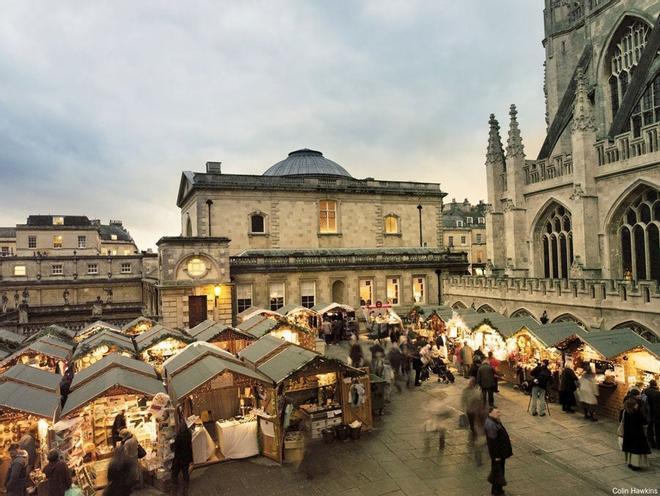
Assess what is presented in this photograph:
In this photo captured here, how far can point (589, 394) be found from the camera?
12156 millimetres

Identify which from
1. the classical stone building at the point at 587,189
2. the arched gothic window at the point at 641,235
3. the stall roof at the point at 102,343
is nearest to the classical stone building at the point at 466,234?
the classical stone building at the point at 587,189

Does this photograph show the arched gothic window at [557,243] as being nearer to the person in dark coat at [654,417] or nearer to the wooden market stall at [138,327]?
the person in dark coat at [654,417]

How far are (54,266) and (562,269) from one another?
162 ft

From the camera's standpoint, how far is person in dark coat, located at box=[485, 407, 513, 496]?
829cm

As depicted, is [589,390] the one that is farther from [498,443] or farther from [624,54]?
[624,54]

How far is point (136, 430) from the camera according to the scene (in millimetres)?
10445

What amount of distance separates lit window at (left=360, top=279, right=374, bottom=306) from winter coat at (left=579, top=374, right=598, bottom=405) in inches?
793

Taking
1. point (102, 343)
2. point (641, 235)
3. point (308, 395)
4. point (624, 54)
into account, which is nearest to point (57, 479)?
point (308, 395)

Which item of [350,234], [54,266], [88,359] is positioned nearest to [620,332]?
[88,359]

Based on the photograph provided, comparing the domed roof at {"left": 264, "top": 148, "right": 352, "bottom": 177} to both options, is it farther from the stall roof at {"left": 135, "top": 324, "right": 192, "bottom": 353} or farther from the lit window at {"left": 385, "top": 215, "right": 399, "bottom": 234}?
the stall roof at {"left": 135, "top": 324, "right": 192, "bottom": 353}

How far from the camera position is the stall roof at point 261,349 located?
13020 millimetres

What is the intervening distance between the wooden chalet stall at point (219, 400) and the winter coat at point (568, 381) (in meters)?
9.10

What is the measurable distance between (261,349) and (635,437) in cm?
987

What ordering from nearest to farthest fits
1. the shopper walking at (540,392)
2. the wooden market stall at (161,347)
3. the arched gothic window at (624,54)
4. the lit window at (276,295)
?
the shopper walking at (540,392), the wooden market stall at (161,347), the arched gothic window at (624,54), the lit window at (276,295)
